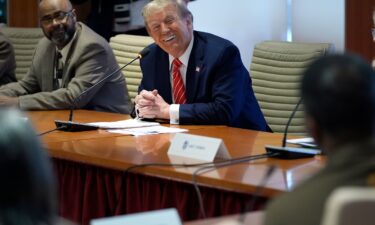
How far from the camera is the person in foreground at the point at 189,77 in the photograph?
3662 mm

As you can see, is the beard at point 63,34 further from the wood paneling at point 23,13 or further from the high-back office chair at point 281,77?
the wood paneling at point 23,13

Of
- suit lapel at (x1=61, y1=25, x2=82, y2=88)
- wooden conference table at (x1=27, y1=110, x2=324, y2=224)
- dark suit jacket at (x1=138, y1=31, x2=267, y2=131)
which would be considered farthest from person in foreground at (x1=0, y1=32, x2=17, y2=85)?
wooden conference table at (x1=27, y1=110, x2=324, y2=224)

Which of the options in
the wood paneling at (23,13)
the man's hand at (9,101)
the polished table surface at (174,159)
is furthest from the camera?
the wood paneling at (23,13)

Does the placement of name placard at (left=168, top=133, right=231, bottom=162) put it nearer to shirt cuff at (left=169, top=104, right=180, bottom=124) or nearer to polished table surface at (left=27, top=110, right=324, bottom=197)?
polished table surface at (left=27, top=110, right=324, bottom=197)

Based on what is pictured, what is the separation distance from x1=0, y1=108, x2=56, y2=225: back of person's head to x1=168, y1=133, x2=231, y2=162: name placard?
1.49 m

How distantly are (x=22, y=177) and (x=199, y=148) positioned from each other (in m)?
1.59

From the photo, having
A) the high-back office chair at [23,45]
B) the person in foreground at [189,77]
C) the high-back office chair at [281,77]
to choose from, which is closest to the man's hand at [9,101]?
the person in foreground at [189,77]

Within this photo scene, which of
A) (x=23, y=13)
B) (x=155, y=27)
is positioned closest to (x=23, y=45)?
(x=23, y=13)

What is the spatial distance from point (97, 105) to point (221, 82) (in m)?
1.04

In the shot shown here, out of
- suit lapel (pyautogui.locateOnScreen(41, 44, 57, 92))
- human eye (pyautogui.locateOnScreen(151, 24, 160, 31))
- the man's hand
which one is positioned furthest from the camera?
suit lapel (pyautogui.locateOnScreen(41, 44, 57, 92))

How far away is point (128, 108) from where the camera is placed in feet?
15.4

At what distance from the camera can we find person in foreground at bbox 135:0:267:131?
366 cm

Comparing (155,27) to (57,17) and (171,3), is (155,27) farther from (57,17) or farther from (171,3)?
(57,17)

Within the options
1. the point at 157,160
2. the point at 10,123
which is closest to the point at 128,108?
the point at 157,160
